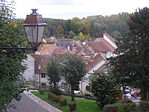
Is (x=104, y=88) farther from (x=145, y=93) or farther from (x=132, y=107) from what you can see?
(x=132, y=107)

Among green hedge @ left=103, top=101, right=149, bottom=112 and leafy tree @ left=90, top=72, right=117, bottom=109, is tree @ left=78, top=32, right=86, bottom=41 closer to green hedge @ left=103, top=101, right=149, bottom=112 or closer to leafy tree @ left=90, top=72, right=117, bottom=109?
leafy tree @ left=90, top=72, right=117, bottom=109

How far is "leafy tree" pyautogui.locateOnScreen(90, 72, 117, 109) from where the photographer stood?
26.2 meters

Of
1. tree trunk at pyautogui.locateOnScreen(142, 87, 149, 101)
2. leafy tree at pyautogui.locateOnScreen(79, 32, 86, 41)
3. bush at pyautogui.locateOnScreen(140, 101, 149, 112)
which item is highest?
leafy tree at pyautogui.locateOnScreen(79, 32, 86, 41)

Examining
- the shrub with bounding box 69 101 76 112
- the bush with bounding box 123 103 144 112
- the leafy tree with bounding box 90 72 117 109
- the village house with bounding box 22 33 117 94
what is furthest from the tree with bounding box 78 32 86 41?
the bush with bounding box 123 103 144 112

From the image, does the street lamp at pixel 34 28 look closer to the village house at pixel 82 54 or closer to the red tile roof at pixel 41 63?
the village house at pixel 82 54

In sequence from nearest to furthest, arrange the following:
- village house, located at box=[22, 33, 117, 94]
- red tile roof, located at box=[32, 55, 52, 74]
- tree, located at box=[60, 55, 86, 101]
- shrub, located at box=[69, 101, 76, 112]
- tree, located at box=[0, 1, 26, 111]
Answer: tree, located at box=[0, 1, 26, 111] → shrub, located at box=[69, 101, 76, 112] → tree, located at box=[60, 55, 86, 101] → village house, located at box=[22, 33, 117, 94] → red tile roof, located at box=[32, 55, 52, 74]

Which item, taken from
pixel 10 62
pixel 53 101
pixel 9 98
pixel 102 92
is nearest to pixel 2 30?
pixel 10 62

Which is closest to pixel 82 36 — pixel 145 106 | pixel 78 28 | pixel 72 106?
pixel 78 28

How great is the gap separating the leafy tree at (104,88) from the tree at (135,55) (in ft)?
3.53

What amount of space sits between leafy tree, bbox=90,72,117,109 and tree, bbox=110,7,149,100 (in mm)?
1075

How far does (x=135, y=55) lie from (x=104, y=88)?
150 inches

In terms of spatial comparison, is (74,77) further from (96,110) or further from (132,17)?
(132,17)

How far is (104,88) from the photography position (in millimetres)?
26281

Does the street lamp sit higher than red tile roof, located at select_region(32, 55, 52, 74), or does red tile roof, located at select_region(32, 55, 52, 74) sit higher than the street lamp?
red tile roof, located at select_region(32, 55, 52, 74)
